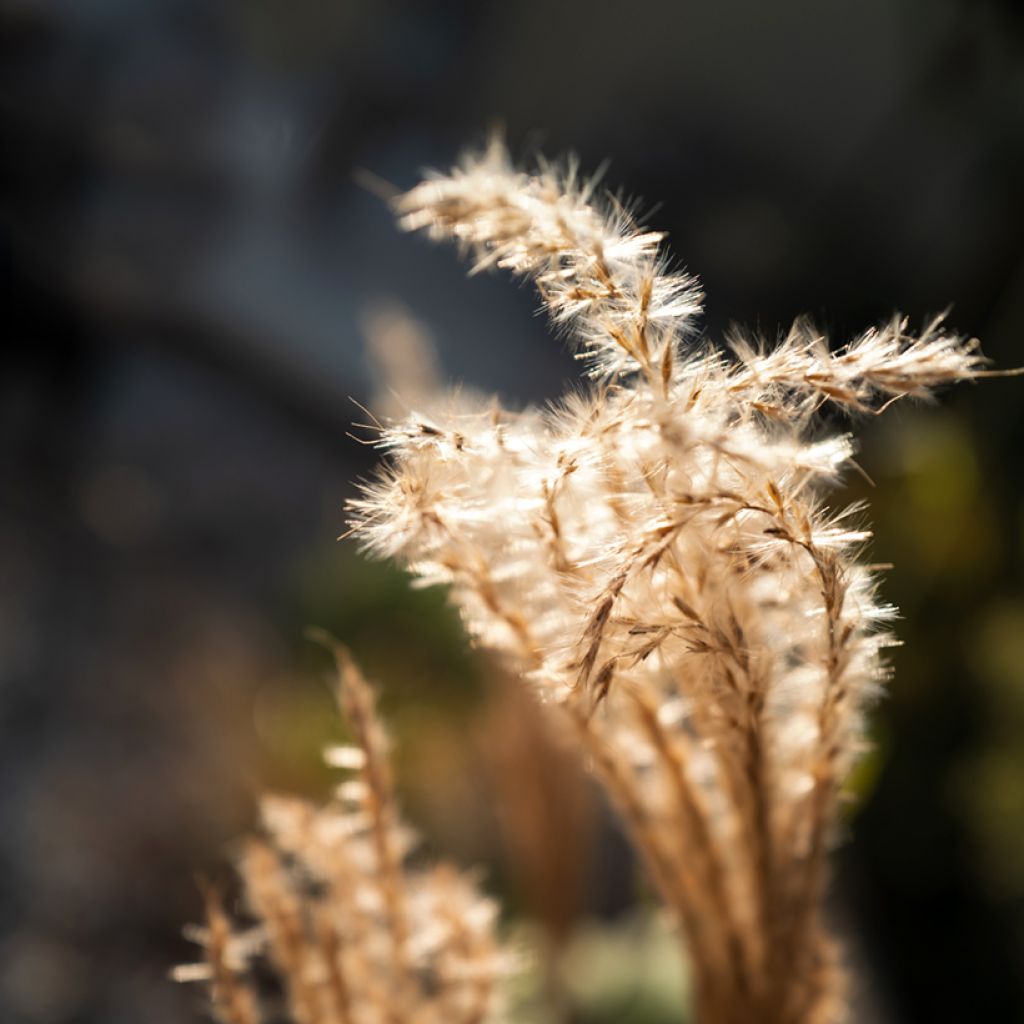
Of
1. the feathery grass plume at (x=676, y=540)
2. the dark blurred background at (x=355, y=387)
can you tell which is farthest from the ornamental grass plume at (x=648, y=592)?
the dark blurred background at (x=355, y=387)

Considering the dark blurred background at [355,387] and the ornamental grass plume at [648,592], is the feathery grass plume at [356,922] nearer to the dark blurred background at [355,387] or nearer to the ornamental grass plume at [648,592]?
the ornamental grass plume at [648,592]

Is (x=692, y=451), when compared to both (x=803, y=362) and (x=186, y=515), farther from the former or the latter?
(x=186, y=515)

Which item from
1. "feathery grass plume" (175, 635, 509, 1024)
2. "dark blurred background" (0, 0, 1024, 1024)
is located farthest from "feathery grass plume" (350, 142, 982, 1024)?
"dark blurred background" (0, 0, 1024, 1024)

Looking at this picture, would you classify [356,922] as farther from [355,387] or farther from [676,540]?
[355,387]

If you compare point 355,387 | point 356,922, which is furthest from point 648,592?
point 355,387

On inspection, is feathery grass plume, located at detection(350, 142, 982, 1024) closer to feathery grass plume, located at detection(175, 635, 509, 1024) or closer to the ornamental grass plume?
the ornamental grass plume

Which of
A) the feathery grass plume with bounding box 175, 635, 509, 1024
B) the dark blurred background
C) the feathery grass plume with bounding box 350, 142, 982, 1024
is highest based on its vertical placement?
the dark blurred background

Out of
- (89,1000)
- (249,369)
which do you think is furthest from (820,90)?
(89,1000)

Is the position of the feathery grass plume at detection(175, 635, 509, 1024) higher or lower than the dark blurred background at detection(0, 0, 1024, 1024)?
lower
